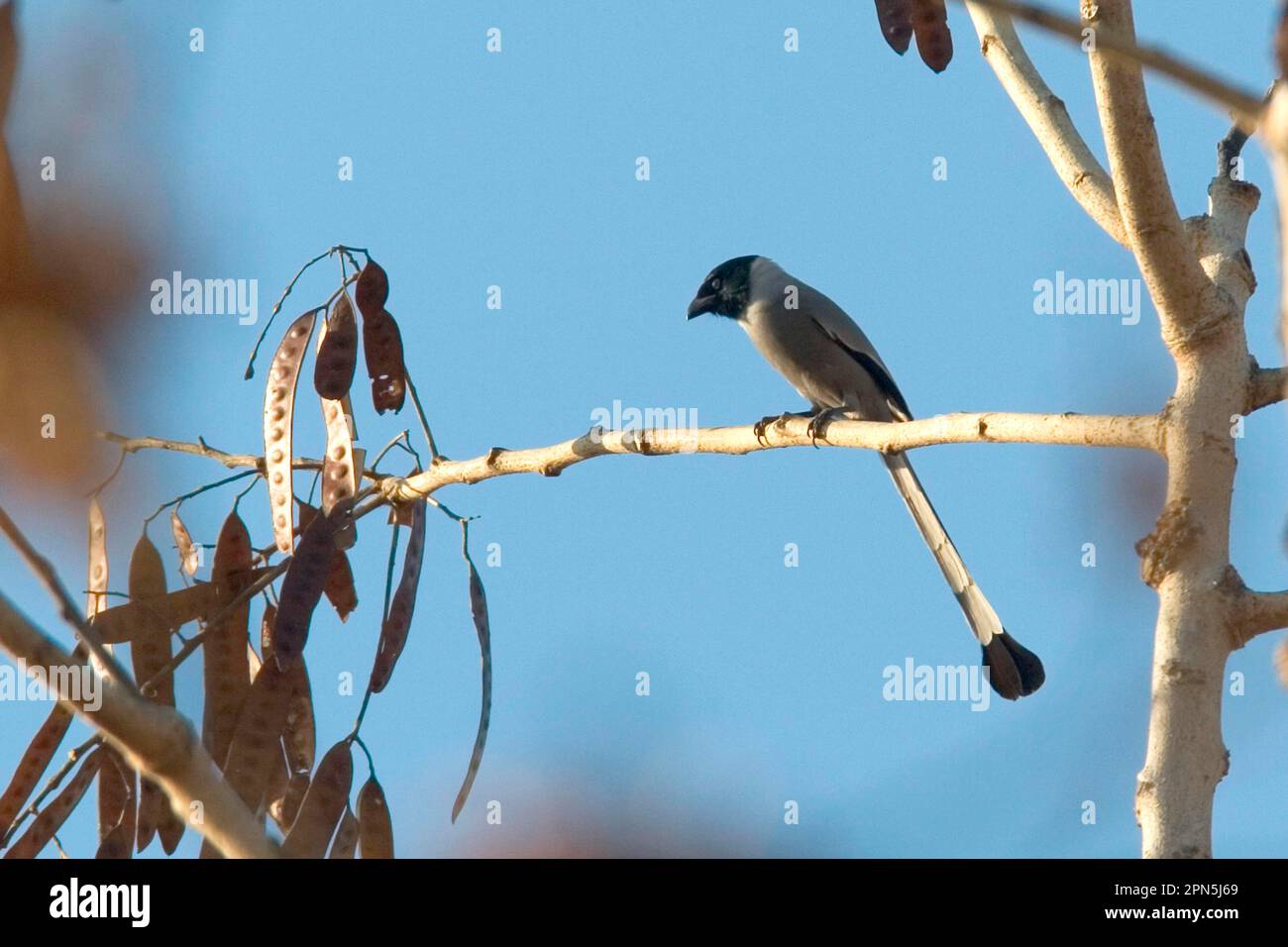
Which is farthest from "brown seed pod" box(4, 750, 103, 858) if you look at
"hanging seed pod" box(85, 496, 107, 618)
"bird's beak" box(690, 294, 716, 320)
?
"bird's beak" box(690, 294, 716, 320)

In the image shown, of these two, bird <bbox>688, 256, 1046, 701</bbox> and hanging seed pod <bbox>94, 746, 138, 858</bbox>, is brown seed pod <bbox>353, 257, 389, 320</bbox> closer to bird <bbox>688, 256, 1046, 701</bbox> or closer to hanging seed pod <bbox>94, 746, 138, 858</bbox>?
hanging seed pod <bbox>94, 746, 138, 858</bbox>

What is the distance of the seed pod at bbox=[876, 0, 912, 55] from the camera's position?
2.85m

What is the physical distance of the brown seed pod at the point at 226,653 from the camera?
2.90 meters

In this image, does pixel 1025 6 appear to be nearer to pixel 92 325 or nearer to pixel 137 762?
pixel 137 762

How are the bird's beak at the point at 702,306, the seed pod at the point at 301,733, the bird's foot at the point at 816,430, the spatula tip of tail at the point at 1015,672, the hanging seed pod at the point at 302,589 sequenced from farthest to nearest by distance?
the bird's beak at the point at 702,306 → the spatula tip of tail at the point at 1015,672 → the bird's foot at the point at 816,430 → the seed pod at the point at 301,733 → the hanging seed pod at the point at 302,589

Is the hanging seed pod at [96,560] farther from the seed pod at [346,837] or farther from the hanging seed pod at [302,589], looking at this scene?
the seed pod at [346,837]

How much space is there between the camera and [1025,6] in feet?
2.99

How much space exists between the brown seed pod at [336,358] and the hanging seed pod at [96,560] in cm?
56

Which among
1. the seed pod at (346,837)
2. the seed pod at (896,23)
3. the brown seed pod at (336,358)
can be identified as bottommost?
the seed pod at (346,837)

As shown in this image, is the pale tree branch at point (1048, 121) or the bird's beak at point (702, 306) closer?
the pale tree branch at point (1048, 121)

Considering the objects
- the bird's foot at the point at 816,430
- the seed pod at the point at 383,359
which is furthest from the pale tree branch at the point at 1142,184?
the seed pod at the point at 383,359

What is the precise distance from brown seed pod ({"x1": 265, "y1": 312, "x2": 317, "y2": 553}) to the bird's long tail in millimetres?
1893

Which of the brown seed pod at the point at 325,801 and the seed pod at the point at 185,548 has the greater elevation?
the seed pod at the point at 185,548
